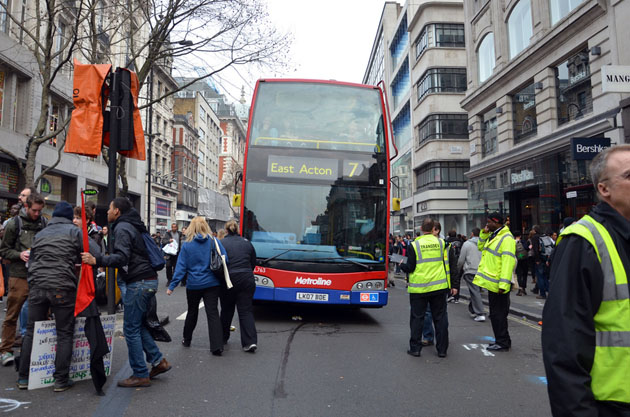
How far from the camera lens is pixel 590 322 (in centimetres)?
186

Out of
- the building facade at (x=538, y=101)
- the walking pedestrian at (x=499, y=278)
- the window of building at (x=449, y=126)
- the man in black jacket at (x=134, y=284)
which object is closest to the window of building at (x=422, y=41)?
the window of building at (x=449, y=126)

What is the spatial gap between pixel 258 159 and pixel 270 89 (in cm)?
156

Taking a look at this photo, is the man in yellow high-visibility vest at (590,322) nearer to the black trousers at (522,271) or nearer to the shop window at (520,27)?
the black trousers at (522,271)

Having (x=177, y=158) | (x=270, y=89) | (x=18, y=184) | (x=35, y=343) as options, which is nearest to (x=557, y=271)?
(x=35, y=343)

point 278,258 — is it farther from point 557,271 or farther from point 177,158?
point 177,158

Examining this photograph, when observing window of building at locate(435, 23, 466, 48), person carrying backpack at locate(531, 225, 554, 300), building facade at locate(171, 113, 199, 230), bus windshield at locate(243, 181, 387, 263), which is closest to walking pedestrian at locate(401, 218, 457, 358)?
bus windshield at locate(243, 181, 387, 263)

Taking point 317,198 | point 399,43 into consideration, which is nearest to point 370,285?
point 317,198

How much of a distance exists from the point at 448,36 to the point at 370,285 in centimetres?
3040

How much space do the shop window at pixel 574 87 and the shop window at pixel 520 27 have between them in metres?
2.80

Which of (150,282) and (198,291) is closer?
(150,282)

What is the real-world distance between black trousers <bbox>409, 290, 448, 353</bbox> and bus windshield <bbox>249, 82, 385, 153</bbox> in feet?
11.2

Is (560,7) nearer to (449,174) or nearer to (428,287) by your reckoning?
(428,287)

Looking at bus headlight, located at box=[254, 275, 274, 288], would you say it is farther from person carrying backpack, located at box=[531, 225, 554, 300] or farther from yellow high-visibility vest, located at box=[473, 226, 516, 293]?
person carrying backpack, located at box=[531, 225, 554, 300]

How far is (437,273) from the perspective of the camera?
661 centimetres
